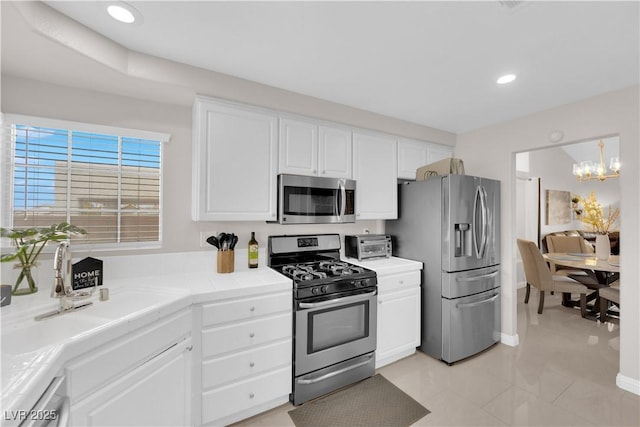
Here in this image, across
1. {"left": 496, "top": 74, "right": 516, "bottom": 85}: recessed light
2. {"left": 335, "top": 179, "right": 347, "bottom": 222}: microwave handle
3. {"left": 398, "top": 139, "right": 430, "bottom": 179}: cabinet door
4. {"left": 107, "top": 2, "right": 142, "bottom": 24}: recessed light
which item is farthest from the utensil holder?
{"left": 496, "top": 74, "right": 516, "bottom": 85}: recessed light

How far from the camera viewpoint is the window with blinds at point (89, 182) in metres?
1.86

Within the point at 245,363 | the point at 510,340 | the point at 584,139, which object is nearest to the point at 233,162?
the point at 245,363

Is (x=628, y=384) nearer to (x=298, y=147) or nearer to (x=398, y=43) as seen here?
(x=398, y=43)

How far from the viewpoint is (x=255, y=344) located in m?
1.89

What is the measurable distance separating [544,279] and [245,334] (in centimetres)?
418

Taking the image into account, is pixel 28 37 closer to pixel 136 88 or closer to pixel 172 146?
pixel 136 88

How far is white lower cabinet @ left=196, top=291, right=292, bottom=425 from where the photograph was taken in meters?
1.75

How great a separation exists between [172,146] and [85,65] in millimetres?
731

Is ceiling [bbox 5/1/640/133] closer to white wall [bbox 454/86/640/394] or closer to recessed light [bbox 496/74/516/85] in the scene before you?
recessed light [bbox 496/74/516/85]

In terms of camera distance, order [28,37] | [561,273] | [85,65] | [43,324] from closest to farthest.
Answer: [43,324]
[28,37]
[85,65]
[561,273]

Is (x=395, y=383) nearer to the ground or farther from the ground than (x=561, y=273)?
nearer to the ground

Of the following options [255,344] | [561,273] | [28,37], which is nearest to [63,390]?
[255,344]

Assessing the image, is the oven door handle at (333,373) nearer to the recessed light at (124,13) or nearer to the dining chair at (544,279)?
the recessed light at (124,13)

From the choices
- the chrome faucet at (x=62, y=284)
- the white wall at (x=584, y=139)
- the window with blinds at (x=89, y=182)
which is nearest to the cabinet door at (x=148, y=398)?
the chrome faucet at (x=62, y=284)
